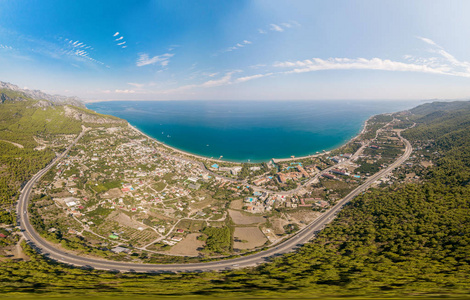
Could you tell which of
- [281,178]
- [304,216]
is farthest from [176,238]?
[281,178]

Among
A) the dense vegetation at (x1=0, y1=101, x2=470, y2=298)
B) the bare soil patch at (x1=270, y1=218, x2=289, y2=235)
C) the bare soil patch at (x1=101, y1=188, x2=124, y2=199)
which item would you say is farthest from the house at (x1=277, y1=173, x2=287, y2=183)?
the bare soil patch at (x1=101, y1=188, x2=124, y2=199)

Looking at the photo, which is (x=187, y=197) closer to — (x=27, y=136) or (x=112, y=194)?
(x=112, y=194)

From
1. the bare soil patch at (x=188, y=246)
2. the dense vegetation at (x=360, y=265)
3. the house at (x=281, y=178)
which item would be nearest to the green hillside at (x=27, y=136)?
the dense vegetation at (x=360, y=265)

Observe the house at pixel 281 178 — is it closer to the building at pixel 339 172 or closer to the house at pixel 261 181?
the house at pixel 261 181

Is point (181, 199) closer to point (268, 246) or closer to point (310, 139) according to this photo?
point (268, 246)

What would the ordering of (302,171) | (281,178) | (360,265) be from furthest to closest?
(302,171)
(281,178)
(360,265)

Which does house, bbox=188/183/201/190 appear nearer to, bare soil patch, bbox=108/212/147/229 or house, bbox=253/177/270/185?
bare soil patch, bbox=108/212/147/229
